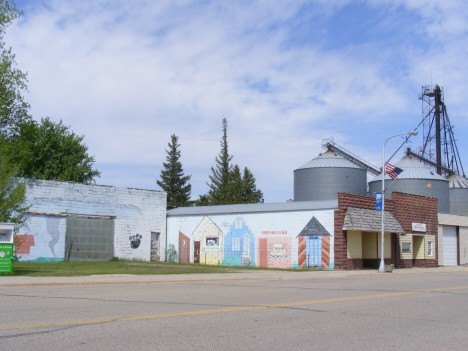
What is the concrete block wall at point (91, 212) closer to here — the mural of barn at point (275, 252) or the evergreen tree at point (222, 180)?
the mural of barn at point (275, 252)

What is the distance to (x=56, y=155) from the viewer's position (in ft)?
184

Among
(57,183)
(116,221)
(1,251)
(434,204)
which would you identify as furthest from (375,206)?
(1,251)

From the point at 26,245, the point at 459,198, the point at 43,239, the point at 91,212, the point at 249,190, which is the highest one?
the point at 249,190

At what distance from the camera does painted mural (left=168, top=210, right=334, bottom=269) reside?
3222cm

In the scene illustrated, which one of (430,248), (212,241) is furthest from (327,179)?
(212,241)

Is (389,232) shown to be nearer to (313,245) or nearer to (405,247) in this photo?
(405,247)

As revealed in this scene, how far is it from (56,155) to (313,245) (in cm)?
3559

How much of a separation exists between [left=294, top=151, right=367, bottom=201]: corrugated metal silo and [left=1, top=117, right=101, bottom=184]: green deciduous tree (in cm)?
2642

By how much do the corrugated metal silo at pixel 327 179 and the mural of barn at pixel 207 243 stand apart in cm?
1087

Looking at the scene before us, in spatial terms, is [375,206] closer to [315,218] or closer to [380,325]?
[315,218]

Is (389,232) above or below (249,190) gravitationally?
below

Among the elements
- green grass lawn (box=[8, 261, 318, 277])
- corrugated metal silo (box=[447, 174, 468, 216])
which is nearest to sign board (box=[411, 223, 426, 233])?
green grass lawn (box=[8, 261, 318, 277])

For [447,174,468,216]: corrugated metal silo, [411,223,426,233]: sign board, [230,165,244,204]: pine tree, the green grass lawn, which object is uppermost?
[230,165,244,204]: pine tree

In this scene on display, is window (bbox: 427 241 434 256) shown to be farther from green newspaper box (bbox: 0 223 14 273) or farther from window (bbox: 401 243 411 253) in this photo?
green newspaper box (bbox: 0 223 14 273)
